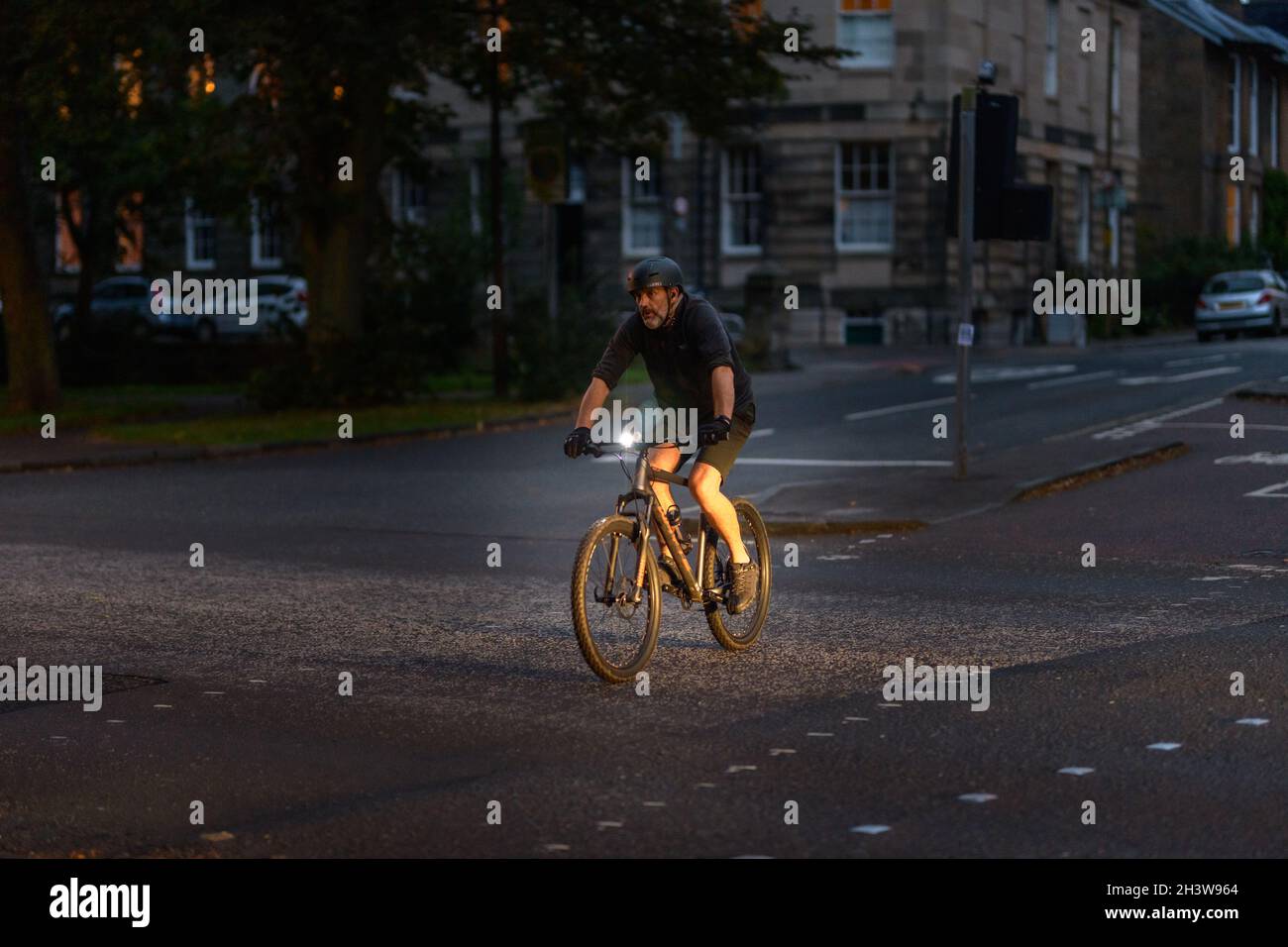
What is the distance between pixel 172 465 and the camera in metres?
22.3

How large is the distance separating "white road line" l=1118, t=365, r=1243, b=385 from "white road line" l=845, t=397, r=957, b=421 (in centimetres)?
322

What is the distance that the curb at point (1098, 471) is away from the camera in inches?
699

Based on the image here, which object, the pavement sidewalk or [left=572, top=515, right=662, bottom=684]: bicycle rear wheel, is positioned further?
the pavement sidewalk

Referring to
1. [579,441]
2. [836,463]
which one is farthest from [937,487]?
[579,441]

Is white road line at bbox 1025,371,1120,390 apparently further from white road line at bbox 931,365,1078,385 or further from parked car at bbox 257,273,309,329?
parked car at bbox 257,273,309,329

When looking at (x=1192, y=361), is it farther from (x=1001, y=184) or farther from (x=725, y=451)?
(x=725, y=451)

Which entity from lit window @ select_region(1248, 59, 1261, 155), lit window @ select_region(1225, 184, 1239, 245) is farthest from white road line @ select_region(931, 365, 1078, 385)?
lit window @ select_region(1248, 59, 1261, 155)

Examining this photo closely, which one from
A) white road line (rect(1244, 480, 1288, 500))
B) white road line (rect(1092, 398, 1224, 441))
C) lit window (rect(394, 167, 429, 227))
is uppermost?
lit window (rect(394, 167, 429, 227))

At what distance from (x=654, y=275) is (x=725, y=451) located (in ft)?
3.60

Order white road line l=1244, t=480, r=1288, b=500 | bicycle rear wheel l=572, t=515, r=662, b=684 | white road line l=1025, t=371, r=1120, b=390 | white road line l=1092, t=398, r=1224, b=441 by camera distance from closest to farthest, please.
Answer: bicycle rear wheel l=572, t=515, r=662, b=684 < white road line l=1244, t=480, r=1288, b=500 < white road line l=1092, t=398, r=1224, b=441 < white road line l=1025, t=371, r=1120, b=390

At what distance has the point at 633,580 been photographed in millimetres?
9617

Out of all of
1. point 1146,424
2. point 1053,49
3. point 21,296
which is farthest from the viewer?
point 1053,49

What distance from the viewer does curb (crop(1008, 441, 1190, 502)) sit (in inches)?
699

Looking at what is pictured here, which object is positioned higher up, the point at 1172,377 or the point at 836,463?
the point at 1172,377
